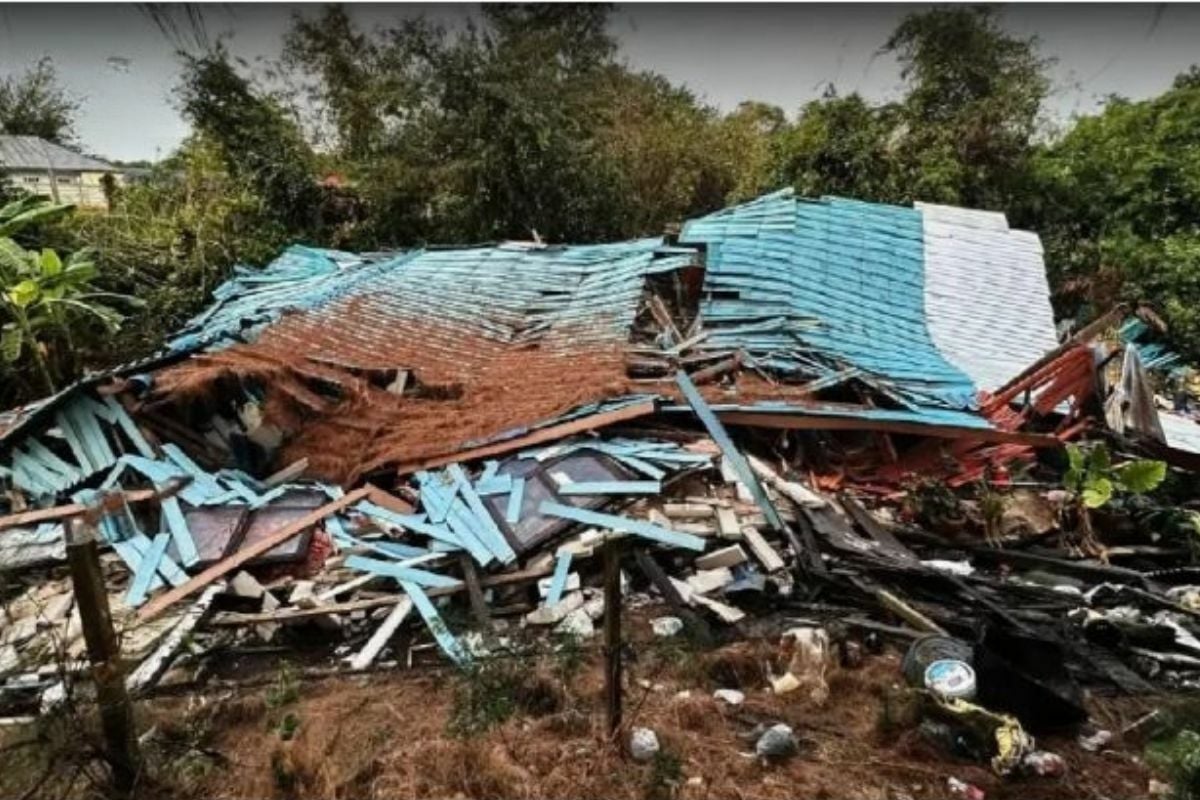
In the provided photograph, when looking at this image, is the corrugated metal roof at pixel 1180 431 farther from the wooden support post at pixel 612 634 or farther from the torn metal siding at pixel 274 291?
the torn metal siding at pixel 274 291

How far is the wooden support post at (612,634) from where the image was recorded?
12.2 feet

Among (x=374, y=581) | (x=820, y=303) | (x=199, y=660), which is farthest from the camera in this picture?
(x=820, y=303)

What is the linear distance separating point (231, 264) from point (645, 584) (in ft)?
37.0

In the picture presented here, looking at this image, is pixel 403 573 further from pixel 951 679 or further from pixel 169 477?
pixel 951 679

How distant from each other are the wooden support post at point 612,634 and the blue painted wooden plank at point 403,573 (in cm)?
208

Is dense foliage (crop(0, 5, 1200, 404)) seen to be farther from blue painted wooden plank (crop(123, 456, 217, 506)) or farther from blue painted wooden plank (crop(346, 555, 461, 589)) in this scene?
blue painted wooden plank (crop(346, 555, 461, 589))

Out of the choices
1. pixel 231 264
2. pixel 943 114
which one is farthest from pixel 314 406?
pixel 943 114

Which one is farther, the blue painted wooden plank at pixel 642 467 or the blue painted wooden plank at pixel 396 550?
the blue painted wooden plank at pixel 642 467

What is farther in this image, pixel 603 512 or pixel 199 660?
pixel 603 512

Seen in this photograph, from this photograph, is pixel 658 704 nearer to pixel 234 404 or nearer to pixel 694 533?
pixel 694 533

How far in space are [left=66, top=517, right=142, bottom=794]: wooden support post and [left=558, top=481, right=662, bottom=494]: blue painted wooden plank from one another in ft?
12.1

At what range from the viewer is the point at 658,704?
4.74 m

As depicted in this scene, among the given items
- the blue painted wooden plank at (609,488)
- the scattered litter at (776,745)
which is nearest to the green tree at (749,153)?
the blue painted wooden plank at (609,488)

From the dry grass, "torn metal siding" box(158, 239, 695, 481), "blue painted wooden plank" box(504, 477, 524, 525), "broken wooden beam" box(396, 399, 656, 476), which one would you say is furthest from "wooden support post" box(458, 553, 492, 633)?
"torn metal siding" box(158, 239, 695, 481)
